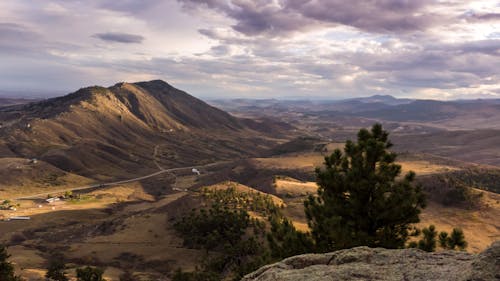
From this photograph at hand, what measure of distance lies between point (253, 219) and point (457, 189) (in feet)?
176

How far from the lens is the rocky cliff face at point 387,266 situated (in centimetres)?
1149

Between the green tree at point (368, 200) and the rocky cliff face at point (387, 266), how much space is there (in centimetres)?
716

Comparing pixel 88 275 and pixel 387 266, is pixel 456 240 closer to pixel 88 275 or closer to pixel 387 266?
pixel 387 266

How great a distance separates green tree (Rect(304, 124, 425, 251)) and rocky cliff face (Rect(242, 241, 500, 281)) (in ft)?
23.5

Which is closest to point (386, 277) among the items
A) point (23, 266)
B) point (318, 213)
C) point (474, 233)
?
point (318, 213)

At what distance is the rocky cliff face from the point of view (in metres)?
11.5

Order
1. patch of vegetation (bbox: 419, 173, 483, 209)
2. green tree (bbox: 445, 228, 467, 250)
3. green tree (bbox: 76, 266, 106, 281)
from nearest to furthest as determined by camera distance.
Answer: green tree (bbox: 445, 228, 467, 250) → green tree (bbox: 76, 266, 106, 281) → patch of vegetation (bbox: 419, 173, 483, 209)

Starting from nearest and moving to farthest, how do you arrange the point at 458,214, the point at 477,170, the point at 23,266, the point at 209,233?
the point at 23,266 < the point at 209,233 < the point at 458,214 < the point at 477,170

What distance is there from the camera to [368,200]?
25484mm

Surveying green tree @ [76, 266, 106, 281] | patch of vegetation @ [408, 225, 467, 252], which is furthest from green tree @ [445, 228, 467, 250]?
green tree @ [76, 266, 106, 281]

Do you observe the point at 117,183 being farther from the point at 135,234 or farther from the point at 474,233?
the point at 474,233

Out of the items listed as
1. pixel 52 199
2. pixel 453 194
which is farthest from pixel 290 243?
pixel 52 199

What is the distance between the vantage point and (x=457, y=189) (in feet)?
300

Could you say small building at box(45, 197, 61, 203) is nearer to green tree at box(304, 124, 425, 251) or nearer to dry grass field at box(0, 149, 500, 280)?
dry grass field at box(0, 149, 500, 280)
